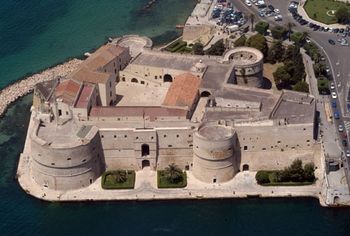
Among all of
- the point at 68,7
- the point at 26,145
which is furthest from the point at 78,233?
the point at 68,7

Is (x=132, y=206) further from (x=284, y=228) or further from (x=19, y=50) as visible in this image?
(x=19, y=50)

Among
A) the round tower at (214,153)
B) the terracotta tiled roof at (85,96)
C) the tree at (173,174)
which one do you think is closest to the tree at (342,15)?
the round tower at (214,153)

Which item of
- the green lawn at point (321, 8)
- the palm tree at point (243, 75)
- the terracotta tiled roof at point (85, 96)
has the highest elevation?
the terracotta tiled roof at point (85, 96)

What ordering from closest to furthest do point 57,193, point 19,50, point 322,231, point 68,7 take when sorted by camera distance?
point 322,231 → point 57,193 → point 19,50 → point 68,7

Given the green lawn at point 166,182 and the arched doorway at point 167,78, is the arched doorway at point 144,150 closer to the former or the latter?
the green lawn at point 166,182

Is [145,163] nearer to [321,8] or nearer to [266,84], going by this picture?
[266,84]

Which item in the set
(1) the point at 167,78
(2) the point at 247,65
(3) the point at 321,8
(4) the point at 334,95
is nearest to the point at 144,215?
(1) the point at 167,78
